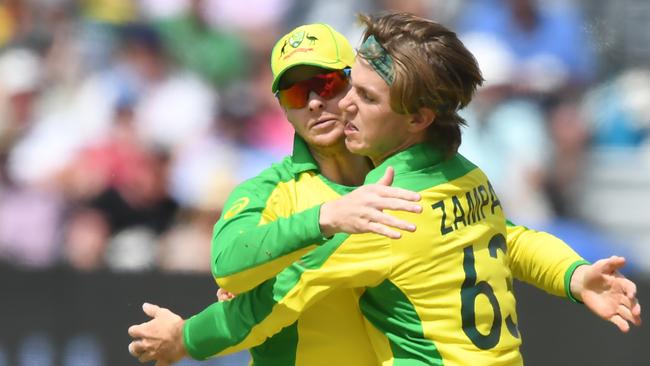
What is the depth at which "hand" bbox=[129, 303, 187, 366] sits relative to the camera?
335 centimetres

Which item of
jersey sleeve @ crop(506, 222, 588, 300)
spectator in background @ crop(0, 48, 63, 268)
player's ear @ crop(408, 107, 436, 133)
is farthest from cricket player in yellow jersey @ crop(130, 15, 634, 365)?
spectator in background @ crop(0, 48, 63, 268)

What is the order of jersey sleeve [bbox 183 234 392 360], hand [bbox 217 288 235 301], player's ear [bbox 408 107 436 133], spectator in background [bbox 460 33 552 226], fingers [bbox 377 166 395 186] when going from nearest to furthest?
fingers [bbox 377 166 395 186] < jersey sleeve [bbox 183 234 392 360] < player's ear [bbox 408 107 436 133] < hand [bbox 217 288 235 301] < spectator in background [bbox 460 33 552 226]

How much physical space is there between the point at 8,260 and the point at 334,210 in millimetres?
4192

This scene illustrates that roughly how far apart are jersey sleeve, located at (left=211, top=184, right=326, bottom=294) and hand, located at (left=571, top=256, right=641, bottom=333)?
0.80m

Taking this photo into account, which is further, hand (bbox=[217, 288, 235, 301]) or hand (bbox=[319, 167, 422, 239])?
hand (bbox=[217, 288, 235, 301])

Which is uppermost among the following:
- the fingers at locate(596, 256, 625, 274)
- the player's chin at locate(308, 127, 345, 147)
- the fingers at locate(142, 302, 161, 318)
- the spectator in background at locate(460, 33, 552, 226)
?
the spectator in background at locate(460, 33, 552, 226)

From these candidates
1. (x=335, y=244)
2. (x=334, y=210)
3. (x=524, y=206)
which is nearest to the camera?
(x=334, y=210)

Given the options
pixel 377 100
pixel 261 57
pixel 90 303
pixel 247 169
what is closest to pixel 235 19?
pixel 261 57

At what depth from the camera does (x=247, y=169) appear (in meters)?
6.42

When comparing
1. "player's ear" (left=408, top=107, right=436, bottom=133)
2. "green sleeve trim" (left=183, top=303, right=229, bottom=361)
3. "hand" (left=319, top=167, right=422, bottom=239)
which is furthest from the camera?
"green sleeve trim" (left=183, top=303, right=229, bottom=361)

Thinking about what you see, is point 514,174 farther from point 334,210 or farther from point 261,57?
point 334,210

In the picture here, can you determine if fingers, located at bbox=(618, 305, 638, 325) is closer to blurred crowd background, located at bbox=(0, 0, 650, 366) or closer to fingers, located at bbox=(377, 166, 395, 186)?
fingers, located at bbox=(377, 166, 395, 186)

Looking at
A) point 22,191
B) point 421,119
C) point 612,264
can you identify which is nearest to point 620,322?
point 612,264

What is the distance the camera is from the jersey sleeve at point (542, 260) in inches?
133
